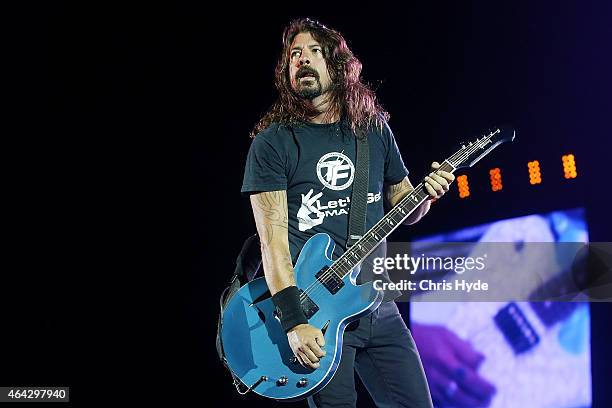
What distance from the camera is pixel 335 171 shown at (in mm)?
2953

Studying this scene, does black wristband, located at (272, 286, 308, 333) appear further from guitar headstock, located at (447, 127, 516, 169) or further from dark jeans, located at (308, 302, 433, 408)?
guitar headstock, located at (447, 127, 516, 169)

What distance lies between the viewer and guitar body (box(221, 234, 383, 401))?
2.75 metres

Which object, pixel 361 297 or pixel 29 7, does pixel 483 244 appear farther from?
pixel 29 7

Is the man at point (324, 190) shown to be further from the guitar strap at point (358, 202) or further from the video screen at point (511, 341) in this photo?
the video screen at point (511, 341)

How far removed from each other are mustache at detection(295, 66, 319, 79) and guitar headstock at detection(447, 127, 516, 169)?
674 millimetres

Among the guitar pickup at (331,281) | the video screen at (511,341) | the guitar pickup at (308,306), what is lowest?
the video screen at (511,341)

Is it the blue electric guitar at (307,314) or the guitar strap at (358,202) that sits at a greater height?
the guitar strap at (358,202)

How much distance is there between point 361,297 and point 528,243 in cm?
359

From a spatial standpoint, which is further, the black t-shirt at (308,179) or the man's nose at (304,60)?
the man's nose at (304,60)

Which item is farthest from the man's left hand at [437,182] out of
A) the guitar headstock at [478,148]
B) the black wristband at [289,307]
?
the black wristband at [289,307]

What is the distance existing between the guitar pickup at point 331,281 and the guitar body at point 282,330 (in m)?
0.01

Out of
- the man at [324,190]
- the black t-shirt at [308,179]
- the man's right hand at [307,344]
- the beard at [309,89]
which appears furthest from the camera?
the beard at [309,89]

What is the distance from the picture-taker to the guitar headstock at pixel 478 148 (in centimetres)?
314

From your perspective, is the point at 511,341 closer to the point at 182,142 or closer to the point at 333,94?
the point at 182,142
